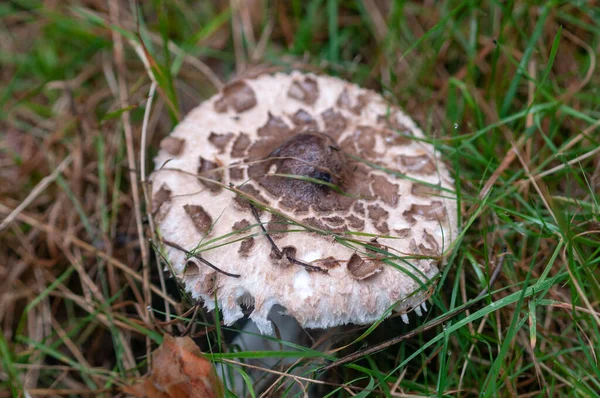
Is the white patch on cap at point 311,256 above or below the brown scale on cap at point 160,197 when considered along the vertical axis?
below

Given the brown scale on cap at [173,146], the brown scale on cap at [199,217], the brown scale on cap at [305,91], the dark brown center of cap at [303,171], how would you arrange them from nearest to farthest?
the brown scale on cap at [199,217], the dark brown center of cap at [303,171], the brown scale on cap at [173,146], the brown scale on cap at [305,91]

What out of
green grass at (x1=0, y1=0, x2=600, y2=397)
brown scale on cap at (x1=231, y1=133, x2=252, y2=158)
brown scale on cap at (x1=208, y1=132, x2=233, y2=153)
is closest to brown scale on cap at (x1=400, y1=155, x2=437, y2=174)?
green grass at (x1=0, y1=0, x2=600, y2=397)

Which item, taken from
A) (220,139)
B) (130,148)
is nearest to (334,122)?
(220,139)

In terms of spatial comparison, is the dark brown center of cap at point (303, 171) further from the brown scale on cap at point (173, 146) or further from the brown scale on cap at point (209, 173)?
the brown scale on cap at point (173, 146)

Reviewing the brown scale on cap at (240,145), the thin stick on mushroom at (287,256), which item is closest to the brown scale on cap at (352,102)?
the brown scale on cap at (240,145)

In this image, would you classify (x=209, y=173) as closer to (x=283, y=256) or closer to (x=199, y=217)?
(x=199, y=217)

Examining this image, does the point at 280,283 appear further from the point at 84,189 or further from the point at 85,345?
the point at 84,189

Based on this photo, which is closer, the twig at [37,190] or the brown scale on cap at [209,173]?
the brown scale on cap at [209,173]
